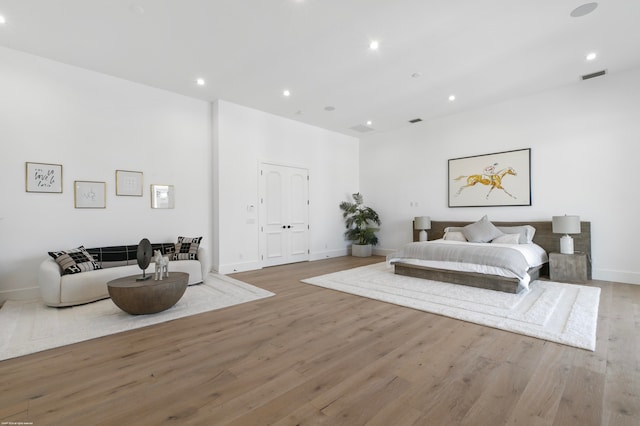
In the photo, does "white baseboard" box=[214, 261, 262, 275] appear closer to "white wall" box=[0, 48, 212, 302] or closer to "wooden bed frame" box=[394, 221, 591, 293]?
"white wall" box=[0, 48, 212, 302]

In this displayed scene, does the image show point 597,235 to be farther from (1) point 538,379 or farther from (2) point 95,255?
(2) point 95,255

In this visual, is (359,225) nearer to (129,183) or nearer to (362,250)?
(362,250)

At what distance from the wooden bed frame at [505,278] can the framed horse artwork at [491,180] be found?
21.5 inches

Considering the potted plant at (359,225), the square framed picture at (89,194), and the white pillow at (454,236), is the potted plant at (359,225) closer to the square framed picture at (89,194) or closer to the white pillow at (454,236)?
the white pillow at (454,236)

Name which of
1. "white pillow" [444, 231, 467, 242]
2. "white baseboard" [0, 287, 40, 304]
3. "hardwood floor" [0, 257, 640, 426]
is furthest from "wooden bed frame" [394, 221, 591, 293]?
"white baseboard" [0, 287, 40, 304]

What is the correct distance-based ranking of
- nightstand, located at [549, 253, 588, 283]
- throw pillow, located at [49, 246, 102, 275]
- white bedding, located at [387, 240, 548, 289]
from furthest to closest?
nightstand, located at [549, 253, 588, 283] → white bedding, located at [387, 240, 548, 289] → throw pillow, located at [49, 246, 102, 275]

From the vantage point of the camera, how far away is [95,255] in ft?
14.9

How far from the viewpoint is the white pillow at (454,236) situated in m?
6.13

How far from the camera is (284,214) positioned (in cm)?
706

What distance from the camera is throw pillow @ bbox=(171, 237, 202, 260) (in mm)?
5117

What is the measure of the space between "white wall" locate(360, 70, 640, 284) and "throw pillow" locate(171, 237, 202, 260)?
5.30 m

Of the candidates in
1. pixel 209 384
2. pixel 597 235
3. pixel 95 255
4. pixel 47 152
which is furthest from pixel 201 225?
pixel 597 235

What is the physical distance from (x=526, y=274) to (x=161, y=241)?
238 inches

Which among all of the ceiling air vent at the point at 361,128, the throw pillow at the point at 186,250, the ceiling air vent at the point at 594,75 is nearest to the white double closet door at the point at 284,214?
the throw pillow at the point at 186,250
